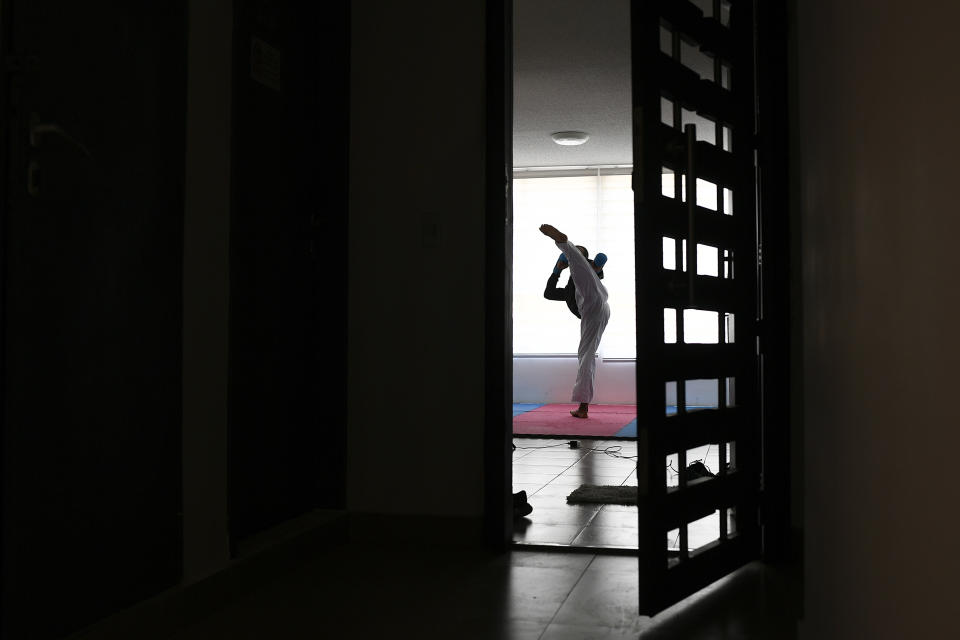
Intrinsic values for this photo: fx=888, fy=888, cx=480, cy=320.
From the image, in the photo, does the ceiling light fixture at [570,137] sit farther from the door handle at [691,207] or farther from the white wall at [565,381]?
the door handle at [691,207]

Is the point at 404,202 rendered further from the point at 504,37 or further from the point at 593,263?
the point at 593,263

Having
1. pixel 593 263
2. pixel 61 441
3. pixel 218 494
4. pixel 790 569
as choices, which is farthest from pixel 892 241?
pixel 593 263

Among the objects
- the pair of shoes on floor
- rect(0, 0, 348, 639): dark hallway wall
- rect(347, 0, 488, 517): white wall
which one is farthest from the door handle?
the pair of shoes on floor

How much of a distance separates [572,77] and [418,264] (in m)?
3.60

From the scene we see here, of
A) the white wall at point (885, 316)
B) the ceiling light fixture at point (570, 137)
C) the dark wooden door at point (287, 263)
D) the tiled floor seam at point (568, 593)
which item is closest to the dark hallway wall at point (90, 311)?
the dark wooden door at point (287, 263)

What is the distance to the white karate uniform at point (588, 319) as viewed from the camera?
7.55m

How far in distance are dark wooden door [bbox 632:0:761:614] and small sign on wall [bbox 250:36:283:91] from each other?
123 centimetres

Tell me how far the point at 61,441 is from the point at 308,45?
6.29 ft

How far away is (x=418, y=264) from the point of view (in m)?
3.36

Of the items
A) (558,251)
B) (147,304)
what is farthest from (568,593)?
(558,251)

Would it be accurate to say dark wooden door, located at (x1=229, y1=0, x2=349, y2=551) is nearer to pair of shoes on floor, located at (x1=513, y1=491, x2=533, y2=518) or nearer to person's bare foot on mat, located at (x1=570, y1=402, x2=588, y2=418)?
pair of shoes on floor, located at (x1=513, y1=491, x2=533, y2=518)

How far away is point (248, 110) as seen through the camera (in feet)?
9.30

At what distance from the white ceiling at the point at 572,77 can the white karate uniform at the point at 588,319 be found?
3.96ft

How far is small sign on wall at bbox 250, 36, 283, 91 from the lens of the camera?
2.87 meters
